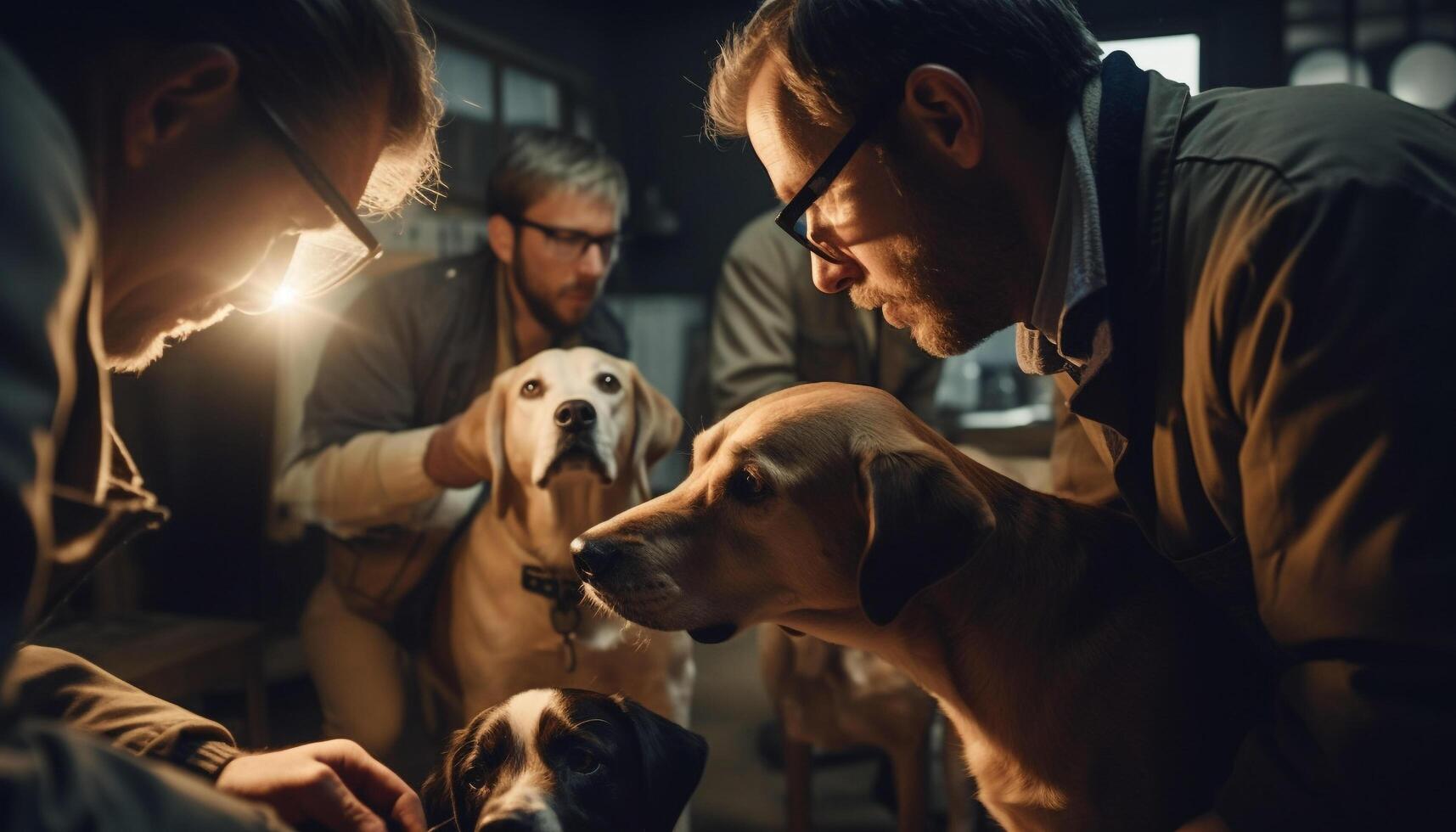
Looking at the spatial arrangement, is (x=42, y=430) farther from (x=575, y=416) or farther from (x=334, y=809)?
(x=575, y=416)

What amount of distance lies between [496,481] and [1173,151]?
1.26m

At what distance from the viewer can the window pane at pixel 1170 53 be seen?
1777 mm

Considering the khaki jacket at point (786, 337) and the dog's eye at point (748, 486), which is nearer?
the dog's eye at point (748, 486)

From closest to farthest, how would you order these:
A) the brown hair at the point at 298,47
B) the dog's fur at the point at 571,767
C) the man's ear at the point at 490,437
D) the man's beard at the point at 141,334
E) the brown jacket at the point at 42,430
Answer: the brown jacket at the point at 42,430, the brown hair at the point at 298,47, the man's beard at the point at 141,334, the dog's fur at the point at 571,767, the man's ear at the point at 490,437

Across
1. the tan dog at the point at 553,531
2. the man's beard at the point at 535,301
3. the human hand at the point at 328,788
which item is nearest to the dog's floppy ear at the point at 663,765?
the human hand at the point at 328,788

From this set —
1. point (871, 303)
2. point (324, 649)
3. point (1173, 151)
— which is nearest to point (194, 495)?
point (324, 649)

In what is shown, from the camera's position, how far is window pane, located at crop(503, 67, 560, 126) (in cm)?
223

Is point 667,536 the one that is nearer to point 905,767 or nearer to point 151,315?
point 151,315

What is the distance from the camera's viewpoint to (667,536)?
125 centimetres

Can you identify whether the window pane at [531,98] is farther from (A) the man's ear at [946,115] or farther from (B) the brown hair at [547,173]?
(A) the man's ear at [946,115]

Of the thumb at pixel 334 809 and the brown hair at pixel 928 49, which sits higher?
the brown hair at pixel 928 49

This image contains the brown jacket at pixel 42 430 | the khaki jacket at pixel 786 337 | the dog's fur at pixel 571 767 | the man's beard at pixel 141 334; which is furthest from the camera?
the khaki jacket at pixel 786 337

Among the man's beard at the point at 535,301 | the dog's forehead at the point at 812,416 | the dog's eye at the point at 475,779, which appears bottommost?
the dog's eye at the point at 475,779

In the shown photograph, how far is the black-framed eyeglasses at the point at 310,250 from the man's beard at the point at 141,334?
0.08 metres
